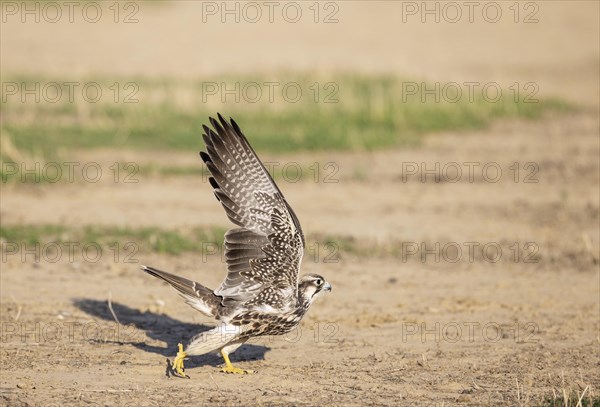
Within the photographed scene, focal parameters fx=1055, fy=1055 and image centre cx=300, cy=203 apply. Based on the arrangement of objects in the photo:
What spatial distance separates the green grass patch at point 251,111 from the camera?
1631 cm

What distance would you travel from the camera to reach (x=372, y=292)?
33.3 ft

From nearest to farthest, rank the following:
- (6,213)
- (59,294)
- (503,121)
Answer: (59,294)
(6,213)
(503,121)

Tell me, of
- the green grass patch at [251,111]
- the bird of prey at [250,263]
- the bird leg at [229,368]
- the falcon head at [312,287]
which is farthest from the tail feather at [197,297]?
the green grass patch at [251,111]

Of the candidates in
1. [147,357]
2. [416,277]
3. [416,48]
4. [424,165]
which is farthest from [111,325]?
[416,48]

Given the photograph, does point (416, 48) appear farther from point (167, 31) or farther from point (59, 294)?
point (59, 294)

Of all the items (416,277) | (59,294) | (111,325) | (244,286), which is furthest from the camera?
(416,277)

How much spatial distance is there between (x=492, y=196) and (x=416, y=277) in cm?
366

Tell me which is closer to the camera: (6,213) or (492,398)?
(492,398)

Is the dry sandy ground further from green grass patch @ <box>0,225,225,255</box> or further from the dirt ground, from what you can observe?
green grass patch @ <box>0,225,225,255</box>

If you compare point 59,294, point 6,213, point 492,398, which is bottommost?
point 492,398

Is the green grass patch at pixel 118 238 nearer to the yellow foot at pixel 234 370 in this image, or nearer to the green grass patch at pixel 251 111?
the green grass patch at pixel 251 111

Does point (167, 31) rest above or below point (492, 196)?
above

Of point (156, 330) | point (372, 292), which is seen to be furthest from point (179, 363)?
point (372, 292)

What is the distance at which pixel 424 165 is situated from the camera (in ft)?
50.9
